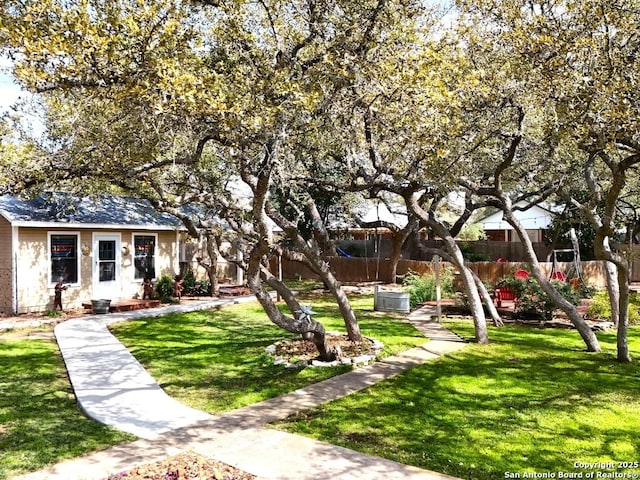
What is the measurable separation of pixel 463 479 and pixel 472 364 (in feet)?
14.7

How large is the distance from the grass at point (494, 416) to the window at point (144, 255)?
11066 millimetres

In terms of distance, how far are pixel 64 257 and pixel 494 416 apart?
12.8m

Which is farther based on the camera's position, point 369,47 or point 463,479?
point 369,47

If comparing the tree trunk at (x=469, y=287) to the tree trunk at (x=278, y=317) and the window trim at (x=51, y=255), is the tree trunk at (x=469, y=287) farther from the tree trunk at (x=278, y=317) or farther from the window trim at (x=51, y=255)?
the window trim at (x=51, y=255)

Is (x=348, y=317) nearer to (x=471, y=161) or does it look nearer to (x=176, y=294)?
(x=471, y=161)

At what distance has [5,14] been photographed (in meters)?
5.24

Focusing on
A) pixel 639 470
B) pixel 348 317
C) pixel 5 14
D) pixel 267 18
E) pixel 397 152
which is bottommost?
pixel 639 470

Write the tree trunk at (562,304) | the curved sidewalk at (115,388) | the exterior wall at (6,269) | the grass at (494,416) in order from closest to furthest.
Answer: the grass at (494,416) → the curved sidewalk at (115,388) → the tree trunk at (562,304) → the exterior wall at (6,269)

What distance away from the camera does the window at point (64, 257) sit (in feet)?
48.9

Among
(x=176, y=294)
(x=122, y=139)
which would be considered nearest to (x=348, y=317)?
(x=122, y=139)

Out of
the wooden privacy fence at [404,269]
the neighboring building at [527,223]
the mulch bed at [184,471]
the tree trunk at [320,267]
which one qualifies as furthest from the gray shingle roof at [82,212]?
the neighboring building at [527,223]

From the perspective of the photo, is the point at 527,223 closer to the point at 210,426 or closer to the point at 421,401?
the point at 421,401

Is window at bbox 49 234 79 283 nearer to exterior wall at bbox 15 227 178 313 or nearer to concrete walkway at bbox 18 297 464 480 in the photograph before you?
exterior wall at bbox 15 227 178 313

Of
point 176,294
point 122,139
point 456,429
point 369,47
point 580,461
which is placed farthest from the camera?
point 176,294
